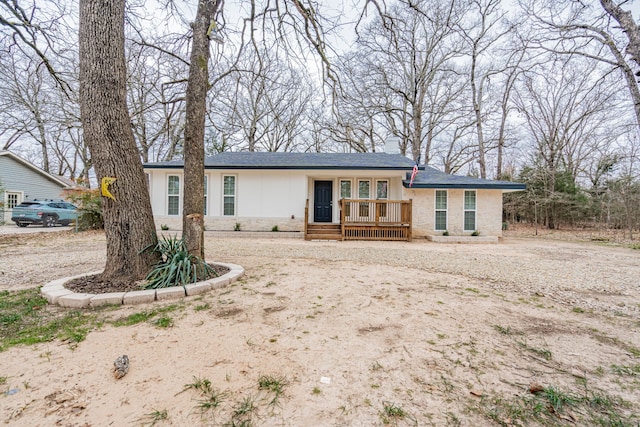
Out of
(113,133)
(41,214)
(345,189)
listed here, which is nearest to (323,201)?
(345,189)

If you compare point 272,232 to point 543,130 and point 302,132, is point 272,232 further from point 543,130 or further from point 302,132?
point 543,130

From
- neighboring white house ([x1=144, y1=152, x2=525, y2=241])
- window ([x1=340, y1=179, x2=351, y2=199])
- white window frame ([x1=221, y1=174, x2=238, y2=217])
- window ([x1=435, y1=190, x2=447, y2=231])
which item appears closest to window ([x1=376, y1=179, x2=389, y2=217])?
neighboring white house ([x1=144, y1=152, x2=525, y2=241])

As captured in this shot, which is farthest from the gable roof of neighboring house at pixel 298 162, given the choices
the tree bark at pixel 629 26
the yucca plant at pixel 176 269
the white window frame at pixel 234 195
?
the yucca plant at pixel 176 269

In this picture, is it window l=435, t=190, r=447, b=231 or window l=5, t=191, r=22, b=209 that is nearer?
window l=435, t=190, r=447, b=231

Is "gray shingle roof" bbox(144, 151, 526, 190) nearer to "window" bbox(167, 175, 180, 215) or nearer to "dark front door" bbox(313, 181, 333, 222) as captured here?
"window" bbox(167, 175, 180, 215)

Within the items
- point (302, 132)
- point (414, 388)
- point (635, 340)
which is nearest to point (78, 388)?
point (414, 388)

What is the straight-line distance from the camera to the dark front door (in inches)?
463

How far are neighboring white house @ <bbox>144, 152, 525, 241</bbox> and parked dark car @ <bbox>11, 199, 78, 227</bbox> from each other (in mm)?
7035

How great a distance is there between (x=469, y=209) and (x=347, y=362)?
10617 millimetres

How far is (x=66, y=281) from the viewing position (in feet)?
11.5

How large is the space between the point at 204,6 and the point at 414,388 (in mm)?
5652

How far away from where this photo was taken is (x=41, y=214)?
563 inches

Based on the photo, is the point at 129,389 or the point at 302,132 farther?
the point at 302,132

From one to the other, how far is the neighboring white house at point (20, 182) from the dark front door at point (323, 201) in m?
15.2
